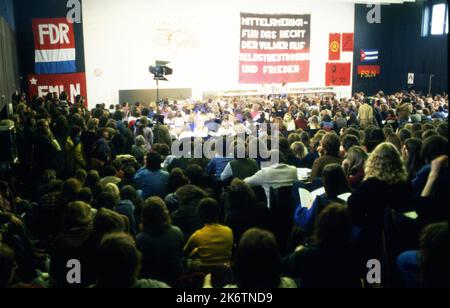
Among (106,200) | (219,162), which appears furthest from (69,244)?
(219,162)

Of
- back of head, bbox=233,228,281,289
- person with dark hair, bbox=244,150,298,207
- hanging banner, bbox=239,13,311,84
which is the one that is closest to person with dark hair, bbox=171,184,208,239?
person with dark hair, bbox=244,150,298,207

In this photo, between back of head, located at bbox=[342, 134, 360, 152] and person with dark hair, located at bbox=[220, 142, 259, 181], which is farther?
back of head, located at bbox=[342, 134, 360, 152]

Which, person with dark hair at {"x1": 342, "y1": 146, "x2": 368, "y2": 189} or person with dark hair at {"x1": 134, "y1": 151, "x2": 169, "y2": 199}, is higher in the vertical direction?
person with dark hair at {"x1": 342, "y1": 146, "x2": 368, "y2": 189}

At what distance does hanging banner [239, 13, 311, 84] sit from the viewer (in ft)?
55.8

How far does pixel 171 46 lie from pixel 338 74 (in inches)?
275

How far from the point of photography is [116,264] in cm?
213

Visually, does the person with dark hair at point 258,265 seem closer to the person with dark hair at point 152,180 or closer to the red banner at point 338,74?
the person with dark hair at point 152,180

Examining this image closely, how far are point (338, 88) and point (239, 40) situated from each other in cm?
479

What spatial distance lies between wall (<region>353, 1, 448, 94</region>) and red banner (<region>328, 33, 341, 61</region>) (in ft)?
3.03

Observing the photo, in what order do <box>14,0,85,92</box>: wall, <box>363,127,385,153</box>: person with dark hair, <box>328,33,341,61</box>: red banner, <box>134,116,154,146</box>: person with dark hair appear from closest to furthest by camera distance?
<box>363,127,385,153</box>: person with dark hair → <box>134,116,154,146</box>: person with dark hair → <box>14,0,85,92</box>: wall → <box>328,33,341,61</box>: red banner

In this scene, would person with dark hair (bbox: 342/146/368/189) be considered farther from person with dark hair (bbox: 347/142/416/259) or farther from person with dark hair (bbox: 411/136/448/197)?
person with dark hair (bbox: 347/142/416/259)

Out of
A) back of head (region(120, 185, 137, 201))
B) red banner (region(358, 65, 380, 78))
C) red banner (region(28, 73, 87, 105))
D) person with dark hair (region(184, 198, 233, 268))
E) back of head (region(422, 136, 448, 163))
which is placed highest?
Result: red banner (region(358, 65, 380, 78))
